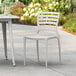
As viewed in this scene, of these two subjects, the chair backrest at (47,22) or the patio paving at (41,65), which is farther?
the chair backrest at (47,22)

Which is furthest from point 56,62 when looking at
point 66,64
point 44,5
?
point 44,5

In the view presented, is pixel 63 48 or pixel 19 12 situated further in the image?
pixel 19 12

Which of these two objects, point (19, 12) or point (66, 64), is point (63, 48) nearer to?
point (66, 64)

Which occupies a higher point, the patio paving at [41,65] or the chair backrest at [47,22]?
the chair backrest at [47,22]

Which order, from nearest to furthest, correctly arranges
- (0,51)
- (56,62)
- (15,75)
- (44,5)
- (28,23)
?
(15,75) → (56,62) → (0,51) → (28,23) → (44,5)

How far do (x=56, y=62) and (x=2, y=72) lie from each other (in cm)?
139

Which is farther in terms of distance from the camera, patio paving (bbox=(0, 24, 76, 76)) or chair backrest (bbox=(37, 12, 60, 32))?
chair backrest (bbox=(37, 12, 60, 32))

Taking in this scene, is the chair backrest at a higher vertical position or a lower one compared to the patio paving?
higher

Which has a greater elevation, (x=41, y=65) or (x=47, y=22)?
(x=47, y=22)

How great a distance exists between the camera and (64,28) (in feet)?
53.2

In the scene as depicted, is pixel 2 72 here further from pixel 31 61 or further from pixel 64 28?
pixel 64 28

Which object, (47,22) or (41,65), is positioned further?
(47,22)

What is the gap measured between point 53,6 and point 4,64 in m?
14.2

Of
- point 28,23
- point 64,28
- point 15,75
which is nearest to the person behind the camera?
point 15,75
